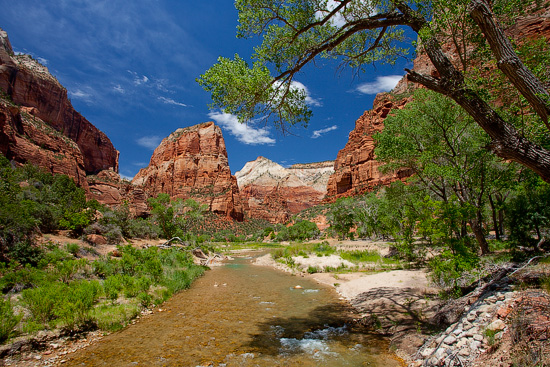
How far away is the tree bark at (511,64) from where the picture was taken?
14.4 ft

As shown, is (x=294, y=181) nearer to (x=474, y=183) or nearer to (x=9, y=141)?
(x=9, y=141)

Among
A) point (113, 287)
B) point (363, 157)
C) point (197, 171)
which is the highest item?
→ point (197, 171)

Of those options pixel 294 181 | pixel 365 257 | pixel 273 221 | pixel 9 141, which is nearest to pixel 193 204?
pixel 9 141

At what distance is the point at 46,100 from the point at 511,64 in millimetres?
81934

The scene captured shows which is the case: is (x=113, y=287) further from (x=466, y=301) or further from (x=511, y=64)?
(x=511, y=64)

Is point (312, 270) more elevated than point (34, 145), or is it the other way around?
point (34, 145)

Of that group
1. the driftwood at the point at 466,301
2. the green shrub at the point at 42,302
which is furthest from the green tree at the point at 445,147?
the green shrub at the point at 42,302

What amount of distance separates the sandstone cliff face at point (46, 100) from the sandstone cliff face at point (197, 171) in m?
37.0

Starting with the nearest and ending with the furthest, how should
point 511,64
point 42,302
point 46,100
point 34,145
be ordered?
point 511,64
point 42,302
point 34,145
point 46,100

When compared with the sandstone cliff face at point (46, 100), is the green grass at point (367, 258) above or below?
below

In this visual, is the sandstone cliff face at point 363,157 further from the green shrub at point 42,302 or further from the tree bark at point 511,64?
the green shrub at point 42,302

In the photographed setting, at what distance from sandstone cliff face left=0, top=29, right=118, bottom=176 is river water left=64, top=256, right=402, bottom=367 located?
1809 inches

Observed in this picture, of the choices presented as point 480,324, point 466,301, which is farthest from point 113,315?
point 466,301

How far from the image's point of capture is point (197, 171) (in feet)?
401
